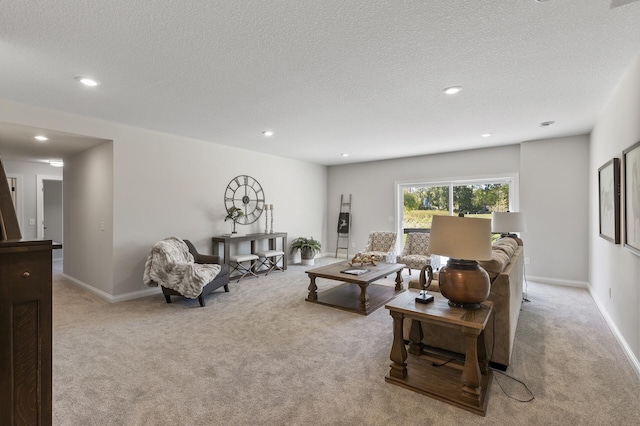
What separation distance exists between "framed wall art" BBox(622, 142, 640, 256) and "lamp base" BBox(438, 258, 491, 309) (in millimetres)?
1412

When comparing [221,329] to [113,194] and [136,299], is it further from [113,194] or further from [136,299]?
[113,194]

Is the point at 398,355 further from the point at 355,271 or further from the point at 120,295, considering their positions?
the point at 120,295

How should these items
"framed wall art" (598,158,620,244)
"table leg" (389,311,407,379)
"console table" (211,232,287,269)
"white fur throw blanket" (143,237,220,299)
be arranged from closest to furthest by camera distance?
1. "table leg" (389,311,407,379)
2. "framed wall art" (598,158,620,244)
3. "white fur throw blanket" (143,237,220,299)
4. "console table" (211,232,287,269)

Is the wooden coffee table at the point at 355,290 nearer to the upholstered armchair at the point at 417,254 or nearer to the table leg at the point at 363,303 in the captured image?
the table leg at the point at 363,303

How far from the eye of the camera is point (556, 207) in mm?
5141

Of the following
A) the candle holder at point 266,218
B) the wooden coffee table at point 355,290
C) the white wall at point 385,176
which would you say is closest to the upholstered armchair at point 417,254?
the wooden coffee table at point 355,290

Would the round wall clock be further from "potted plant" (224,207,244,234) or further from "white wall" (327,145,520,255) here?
"white wall" (327,145,520,255)

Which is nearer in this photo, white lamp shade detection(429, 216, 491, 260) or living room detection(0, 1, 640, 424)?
white lamp shade detection(429, 216, 491, 260)

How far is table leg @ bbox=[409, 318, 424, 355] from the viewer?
2.63 meters

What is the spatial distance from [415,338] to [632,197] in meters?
2.15

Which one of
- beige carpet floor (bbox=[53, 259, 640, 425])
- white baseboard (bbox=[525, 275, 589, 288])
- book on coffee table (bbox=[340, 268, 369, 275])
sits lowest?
beige carpet floor (bbox=[53, 259, 640, 425])

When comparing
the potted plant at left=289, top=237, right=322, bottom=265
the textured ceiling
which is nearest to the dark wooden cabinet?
the textured ceiling

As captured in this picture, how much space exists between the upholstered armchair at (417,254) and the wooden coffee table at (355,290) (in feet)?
2.63

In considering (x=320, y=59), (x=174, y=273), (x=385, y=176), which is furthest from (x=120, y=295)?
(x=385, y=176)
